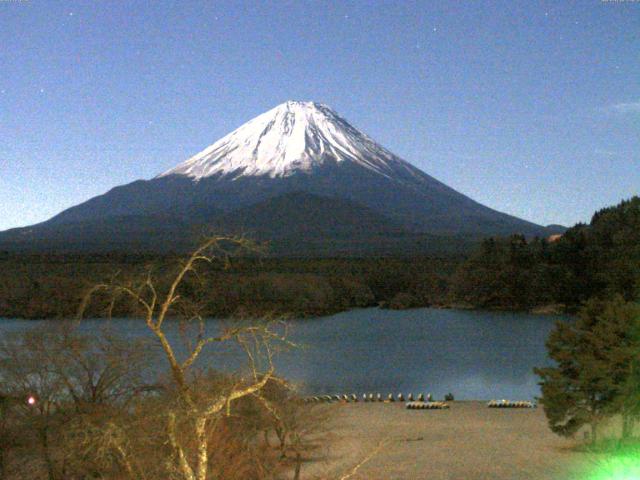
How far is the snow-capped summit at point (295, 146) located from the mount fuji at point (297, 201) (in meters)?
0.12

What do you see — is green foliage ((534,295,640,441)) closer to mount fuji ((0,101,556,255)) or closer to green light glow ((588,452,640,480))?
green light glow ((588,452,640,480))

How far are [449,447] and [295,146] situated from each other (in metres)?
85.5

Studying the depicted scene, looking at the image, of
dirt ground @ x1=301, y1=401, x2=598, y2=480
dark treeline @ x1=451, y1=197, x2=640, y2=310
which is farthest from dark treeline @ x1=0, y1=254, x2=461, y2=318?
dirt ground @ x1=301, y1=401, x2=598, y2=480

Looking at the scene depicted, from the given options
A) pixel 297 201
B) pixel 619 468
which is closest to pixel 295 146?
pixel 297 201

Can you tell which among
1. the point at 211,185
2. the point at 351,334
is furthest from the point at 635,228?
the point at 211,185

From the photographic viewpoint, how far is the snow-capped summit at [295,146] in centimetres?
9462

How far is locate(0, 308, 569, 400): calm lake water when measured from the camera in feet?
66.5

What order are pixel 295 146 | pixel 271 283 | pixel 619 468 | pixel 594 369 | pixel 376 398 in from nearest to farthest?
pixel 619 468 < pixel 594 369 < pixel 376 398 < pixel 271 283 < pixel 295 146

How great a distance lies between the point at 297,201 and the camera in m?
82.0

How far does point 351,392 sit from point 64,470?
42.1ft

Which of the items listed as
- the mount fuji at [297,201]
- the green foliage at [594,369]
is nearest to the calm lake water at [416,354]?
the green foliage at [594,369]

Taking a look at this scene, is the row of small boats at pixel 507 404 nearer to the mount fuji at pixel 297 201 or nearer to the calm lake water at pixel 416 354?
the calm lake water at pixel 416 354

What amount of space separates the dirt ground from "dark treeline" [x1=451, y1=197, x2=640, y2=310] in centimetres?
2712

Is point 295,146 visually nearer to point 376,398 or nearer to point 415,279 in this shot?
point 415,279
